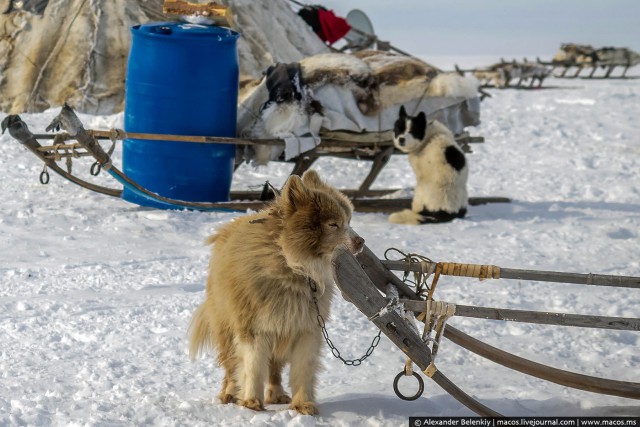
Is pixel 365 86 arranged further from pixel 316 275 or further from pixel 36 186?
pixel 316 275

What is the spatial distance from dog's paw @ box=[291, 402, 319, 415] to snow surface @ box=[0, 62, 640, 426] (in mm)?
34

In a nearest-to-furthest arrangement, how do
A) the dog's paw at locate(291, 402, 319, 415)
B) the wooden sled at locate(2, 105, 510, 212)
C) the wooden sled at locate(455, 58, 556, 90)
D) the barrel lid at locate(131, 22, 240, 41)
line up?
the dog's paw at locate(291, 402, 319, 415), the wooden sled at locate(2, 105, 510, 212), the barrel lid at locate(131, 22, 240, 41), the wooden sled at locate(455, 58, 556, 90)

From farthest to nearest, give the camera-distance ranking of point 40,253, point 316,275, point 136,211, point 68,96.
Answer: point 68,96 < point 136,211 < point 40,253 < point 316,275

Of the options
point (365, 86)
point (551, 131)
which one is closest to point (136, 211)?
point (365, 86)

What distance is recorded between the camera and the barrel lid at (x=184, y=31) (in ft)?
22.4

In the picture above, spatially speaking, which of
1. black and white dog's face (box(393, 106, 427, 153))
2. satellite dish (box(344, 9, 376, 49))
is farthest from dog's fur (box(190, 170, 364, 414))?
satellite dish (box(344, 9, 376, 49))

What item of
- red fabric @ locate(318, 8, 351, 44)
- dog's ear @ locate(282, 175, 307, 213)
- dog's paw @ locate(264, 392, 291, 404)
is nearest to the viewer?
dog's ear @ locate(282, 175, 307, 213)

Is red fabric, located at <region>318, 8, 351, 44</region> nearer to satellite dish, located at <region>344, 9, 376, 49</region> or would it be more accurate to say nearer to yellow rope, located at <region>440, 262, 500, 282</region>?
satellite dish, located at <region>344, 9, 376, 49</region>

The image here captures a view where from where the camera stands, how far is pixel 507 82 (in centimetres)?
1520

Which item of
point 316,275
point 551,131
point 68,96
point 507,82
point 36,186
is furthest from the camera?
point 507,82

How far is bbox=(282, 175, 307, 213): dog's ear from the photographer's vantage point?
3.09 metres

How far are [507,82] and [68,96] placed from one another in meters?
7.80

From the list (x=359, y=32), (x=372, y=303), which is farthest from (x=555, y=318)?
(x=359, y=32)

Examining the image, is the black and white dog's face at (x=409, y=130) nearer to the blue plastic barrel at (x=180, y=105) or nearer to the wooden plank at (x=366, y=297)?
the blue plastic barrel at (x=180, y=105)
